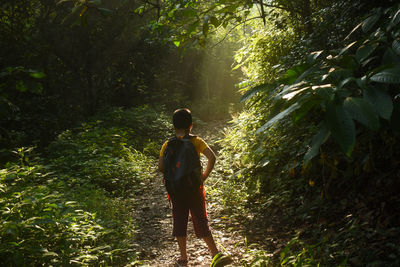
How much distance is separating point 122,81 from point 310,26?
10.3 m

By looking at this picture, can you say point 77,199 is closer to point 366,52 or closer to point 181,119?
point 181,119

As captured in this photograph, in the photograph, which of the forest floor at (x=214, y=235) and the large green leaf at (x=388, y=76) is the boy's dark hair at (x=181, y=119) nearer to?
the forest floor at (x=214, y=235)

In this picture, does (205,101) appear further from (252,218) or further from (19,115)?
(252,218)

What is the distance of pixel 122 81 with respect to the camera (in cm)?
1414

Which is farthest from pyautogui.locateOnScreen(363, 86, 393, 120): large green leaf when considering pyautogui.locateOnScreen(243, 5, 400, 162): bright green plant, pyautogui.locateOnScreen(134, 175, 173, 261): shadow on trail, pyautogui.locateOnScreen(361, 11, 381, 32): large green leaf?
pyautogui.locateOnScreen(134, 175, 173, 261): shadow on trail

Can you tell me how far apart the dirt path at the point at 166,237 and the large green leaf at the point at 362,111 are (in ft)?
8.87

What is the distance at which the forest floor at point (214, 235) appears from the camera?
360cm

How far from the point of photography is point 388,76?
106 centimetres

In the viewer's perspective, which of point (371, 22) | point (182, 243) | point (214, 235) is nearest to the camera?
point (371, 22)

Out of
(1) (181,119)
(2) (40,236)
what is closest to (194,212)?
(1) (181,119)

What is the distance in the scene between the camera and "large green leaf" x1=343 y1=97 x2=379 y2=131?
0.91 metres

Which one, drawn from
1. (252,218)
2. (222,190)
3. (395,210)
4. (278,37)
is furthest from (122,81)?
(395,210)

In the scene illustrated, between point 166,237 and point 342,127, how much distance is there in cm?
402

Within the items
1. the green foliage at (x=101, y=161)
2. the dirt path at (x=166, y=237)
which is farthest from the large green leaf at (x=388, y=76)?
the green foliage at (x=101, y=161)
